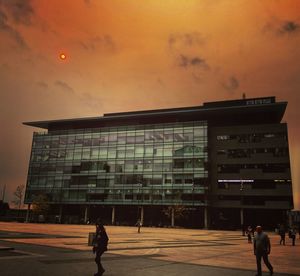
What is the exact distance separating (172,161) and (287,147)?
2760cm

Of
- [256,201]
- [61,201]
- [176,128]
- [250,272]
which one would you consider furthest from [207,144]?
[250,272]

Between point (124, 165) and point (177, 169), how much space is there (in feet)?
45.9

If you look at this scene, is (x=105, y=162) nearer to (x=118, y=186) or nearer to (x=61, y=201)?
(x=118, y=186)

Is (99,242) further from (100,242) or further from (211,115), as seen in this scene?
(211,115)

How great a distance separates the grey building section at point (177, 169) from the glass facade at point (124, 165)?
25 cm

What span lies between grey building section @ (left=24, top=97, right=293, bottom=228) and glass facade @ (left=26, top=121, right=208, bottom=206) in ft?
0.81

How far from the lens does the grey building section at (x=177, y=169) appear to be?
78938 mm

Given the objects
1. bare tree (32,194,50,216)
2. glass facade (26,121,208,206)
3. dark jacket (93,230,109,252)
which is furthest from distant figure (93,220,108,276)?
bare tree (32,194,50,216)

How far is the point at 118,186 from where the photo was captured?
279 feet

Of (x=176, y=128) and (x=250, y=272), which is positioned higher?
(x=176, y=128)

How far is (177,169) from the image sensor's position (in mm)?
81688

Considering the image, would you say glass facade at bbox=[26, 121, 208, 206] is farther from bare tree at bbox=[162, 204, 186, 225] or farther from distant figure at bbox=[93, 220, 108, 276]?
distant figure at bbox=[93, 220, 108, 276]

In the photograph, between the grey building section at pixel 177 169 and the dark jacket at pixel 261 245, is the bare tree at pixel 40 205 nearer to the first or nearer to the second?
the grey building section at pixel 177 169

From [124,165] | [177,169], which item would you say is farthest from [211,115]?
[124,165]
